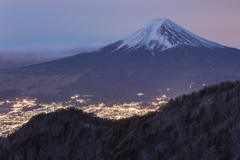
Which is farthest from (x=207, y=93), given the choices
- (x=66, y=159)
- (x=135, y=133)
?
(x=66, y=159)

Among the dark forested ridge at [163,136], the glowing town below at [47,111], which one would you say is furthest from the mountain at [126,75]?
the dark forested ridge at [163,136]

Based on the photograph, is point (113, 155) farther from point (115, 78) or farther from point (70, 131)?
point (115, 78)

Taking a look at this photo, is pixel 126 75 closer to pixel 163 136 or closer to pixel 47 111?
pixel 47 111

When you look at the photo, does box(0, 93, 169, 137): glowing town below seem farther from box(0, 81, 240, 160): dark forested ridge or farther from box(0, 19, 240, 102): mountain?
box(0, 81, 240, 160): dark forested ridge

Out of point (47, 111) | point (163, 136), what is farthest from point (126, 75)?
point (163, 136)

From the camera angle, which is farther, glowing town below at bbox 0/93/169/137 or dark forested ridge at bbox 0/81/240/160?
glowing town below at bbox 0/93/169/137

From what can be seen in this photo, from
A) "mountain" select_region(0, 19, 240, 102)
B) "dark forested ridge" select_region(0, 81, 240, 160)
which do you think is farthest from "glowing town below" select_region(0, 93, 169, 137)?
"dark forested ridge" select_region(0, 81, 240, 160)
